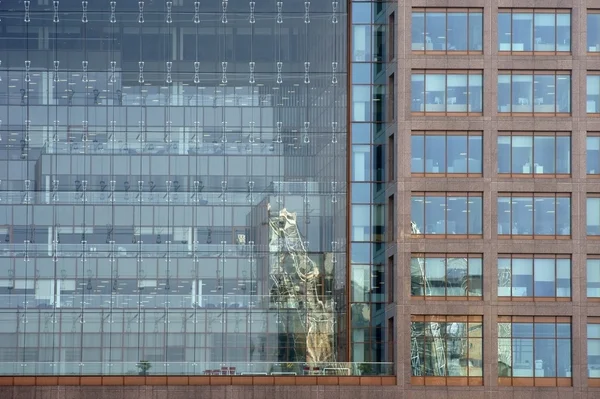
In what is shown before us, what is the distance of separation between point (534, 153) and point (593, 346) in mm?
10902

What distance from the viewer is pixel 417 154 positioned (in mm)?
88562

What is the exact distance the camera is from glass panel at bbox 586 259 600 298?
88.2 m

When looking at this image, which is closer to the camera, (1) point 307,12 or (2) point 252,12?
(1) point 307,12

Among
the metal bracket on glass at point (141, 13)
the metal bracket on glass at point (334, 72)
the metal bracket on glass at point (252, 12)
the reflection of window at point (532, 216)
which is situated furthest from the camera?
the metal bracket on glass at point (252, 12)

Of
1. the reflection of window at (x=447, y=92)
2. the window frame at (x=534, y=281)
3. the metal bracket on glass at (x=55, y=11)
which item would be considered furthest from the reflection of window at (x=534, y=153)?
the metal bracket on glass at (x=55, y=11)

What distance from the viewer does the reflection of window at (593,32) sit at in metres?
89.2

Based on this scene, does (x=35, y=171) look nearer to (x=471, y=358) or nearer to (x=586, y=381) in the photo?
(x=471, y=358)

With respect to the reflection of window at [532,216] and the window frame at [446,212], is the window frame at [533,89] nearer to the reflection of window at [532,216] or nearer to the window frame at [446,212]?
the reflection of window at [532,216]

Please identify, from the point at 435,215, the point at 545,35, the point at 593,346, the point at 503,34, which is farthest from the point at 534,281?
the point at 503,34

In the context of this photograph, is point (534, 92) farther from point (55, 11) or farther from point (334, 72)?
point (55, 11)

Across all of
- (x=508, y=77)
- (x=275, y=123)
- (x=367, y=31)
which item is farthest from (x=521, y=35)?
(x=275, y=123)

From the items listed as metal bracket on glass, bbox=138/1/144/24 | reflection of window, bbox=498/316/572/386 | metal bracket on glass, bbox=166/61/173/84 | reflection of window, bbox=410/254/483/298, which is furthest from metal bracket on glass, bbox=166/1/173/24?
reflection of window, bbox=498/316/572/386

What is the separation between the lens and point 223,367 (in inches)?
3499

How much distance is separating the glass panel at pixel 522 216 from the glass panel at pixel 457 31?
887 centimetres
